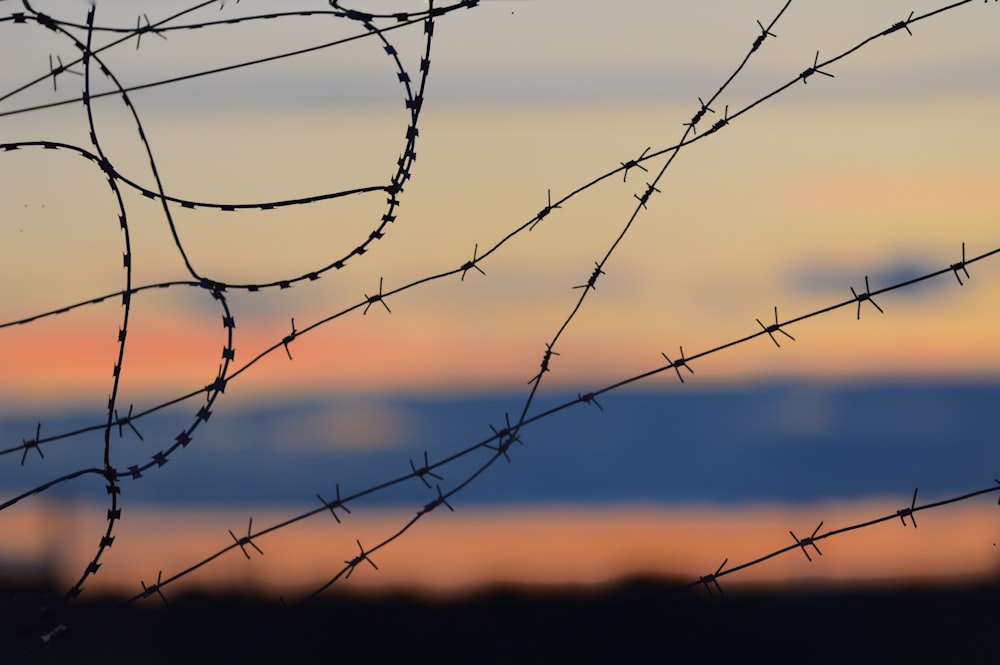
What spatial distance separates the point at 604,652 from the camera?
22.4 metres

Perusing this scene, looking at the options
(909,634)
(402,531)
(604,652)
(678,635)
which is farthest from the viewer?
(909,634)

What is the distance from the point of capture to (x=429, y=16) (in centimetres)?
518

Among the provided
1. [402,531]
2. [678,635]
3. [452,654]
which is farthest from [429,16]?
[678,635]

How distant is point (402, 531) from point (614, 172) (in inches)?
57.5

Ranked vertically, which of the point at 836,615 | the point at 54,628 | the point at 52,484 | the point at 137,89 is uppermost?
the point at 836,615

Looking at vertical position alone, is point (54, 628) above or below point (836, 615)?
below

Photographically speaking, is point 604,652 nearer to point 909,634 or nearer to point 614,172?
point 909,634

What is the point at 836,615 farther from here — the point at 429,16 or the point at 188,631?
the point at 429,16

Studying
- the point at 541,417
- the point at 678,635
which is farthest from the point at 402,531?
the point at 678,635

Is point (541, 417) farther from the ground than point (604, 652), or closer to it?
closer to it

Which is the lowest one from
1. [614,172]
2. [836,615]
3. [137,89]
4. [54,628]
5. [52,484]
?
[54,628]

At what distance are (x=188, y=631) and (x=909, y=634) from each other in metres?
12.3

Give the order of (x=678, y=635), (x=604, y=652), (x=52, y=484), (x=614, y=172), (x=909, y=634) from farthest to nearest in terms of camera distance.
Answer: (x=909, y=634) < (x=678, y=635) < (x=604, y=652) < (x=614, y=172) < (x=52, y=484)

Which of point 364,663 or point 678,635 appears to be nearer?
point 364,663
